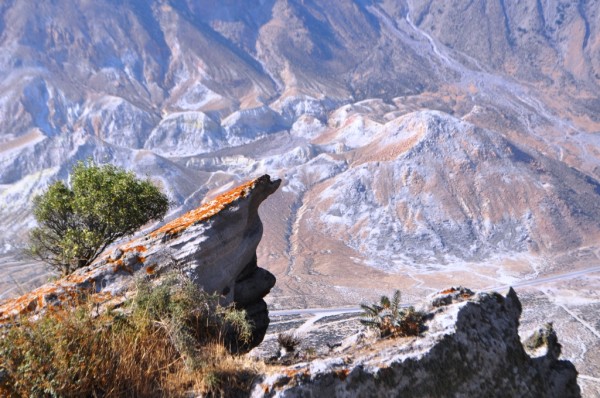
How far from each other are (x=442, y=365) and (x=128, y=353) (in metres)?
2.91

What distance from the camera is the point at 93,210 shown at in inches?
413

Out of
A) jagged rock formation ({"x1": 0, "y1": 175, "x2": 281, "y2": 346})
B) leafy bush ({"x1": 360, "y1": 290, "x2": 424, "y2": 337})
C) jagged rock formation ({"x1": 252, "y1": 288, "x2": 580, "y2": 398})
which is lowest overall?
jagged rock formation ({"x1": 252, "y1": 288, "x2": 580, "y2": 398})

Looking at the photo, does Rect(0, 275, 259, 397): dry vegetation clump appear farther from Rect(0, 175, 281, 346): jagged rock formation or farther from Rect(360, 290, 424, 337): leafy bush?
Rect(360, 290, 424, 337): leafy bush

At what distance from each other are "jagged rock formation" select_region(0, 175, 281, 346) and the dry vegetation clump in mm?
715

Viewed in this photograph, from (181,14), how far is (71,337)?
148 m

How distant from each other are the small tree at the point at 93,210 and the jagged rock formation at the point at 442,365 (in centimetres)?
713

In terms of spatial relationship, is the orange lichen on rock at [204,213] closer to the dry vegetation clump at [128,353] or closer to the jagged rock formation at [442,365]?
the dry vegetation clump at [128,353]

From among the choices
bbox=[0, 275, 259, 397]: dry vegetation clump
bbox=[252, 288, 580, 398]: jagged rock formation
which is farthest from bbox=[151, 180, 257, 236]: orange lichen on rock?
bbox=[252, 288, 580, 398]: jagged rock formation

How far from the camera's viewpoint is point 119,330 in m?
4.41

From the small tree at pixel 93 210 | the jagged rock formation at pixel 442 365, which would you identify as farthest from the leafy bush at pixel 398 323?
the small tree at pixel 93 210

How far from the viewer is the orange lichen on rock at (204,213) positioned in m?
6.45

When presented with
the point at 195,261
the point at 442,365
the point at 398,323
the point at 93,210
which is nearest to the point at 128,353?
the point at 195,261

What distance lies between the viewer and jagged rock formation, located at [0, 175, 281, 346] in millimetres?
5383

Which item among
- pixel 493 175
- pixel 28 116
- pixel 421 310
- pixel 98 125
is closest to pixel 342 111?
pixel 493 175
